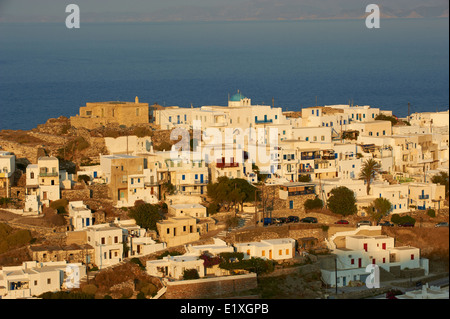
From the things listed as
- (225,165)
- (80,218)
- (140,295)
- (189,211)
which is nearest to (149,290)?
(140,295)

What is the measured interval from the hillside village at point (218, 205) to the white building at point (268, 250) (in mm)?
28

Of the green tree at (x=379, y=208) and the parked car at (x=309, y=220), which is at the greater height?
the green tree at (x=379, y=208)

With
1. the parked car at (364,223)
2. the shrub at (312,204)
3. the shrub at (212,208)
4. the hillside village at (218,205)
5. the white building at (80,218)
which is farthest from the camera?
the shrub at (312,204)

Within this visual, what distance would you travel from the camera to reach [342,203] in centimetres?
2247

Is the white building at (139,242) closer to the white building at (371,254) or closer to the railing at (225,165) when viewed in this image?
the railing at (225,165)

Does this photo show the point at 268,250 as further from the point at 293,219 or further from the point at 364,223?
the point at 364,223

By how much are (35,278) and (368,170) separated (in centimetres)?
858

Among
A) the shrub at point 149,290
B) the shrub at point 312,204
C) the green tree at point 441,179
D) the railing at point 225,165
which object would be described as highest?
the railing at point 225,165

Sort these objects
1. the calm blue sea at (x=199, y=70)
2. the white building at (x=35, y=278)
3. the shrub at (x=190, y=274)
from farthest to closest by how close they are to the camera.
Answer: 1. the calm blue sea at (x=199, y=70)
2. the shrub at (x=190, y=274)
3. the white building at (x=35, y=278)

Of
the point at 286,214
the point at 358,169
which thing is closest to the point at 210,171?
the point at 286,214

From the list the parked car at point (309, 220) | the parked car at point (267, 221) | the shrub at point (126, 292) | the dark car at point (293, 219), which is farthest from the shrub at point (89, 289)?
the parked car at point (309, 220)

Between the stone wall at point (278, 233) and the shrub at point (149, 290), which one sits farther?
the stone wall at point (278, 233)

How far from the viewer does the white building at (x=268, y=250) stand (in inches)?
795

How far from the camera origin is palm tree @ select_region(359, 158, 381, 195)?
23.7 meters
